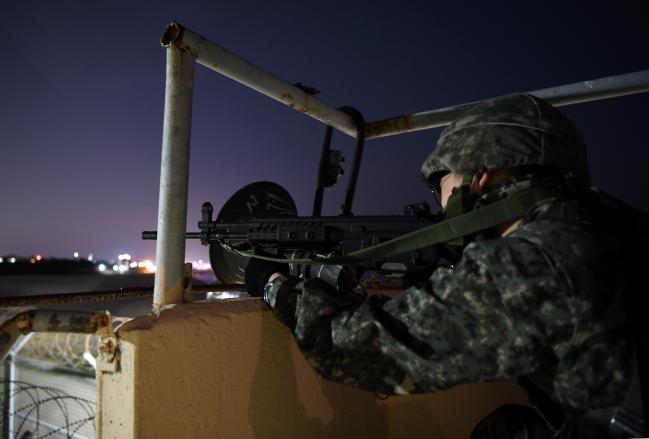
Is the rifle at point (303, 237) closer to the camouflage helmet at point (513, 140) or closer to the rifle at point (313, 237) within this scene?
the rifle at point (313, 237)

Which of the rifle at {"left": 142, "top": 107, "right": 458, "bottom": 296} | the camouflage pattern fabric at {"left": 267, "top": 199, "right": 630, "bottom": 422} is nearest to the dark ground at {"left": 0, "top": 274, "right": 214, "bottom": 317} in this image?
the rifle at {"left": 142, "top": 107, "right": 458, "bottom": 296}

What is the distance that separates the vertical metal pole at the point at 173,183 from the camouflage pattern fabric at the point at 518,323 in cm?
92

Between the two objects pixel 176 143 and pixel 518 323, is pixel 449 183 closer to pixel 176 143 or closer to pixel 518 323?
pixel 518 323

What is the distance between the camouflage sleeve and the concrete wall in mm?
584

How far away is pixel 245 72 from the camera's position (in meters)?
2.27

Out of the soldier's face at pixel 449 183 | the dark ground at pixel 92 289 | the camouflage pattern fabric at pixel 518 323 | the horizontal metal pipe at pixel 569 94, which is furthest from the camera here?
the dark ground at pixel 92 289

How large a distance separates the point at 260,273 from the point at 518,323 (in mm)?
1279

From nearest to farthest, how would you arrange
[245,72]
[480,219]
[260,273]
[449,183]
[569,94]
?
[480,219], [449,183], [260,273], [245,72], [569,94]

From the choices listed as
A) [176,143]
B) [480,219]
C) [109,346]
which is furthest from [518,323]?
[176,143]

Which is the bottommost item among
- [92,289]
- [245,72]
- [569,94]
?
[92,289]

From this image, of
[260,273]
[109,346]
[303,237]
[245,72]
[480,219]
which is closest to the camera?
[480,219]

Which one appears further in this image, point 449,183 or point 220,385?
point 220,385

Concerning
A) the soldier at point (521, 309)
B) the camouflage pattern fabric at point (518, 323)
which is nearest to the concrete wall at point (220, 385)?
the soldier at point (521, 309)

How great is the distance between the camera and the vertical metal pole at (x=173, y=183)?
1.91 m
